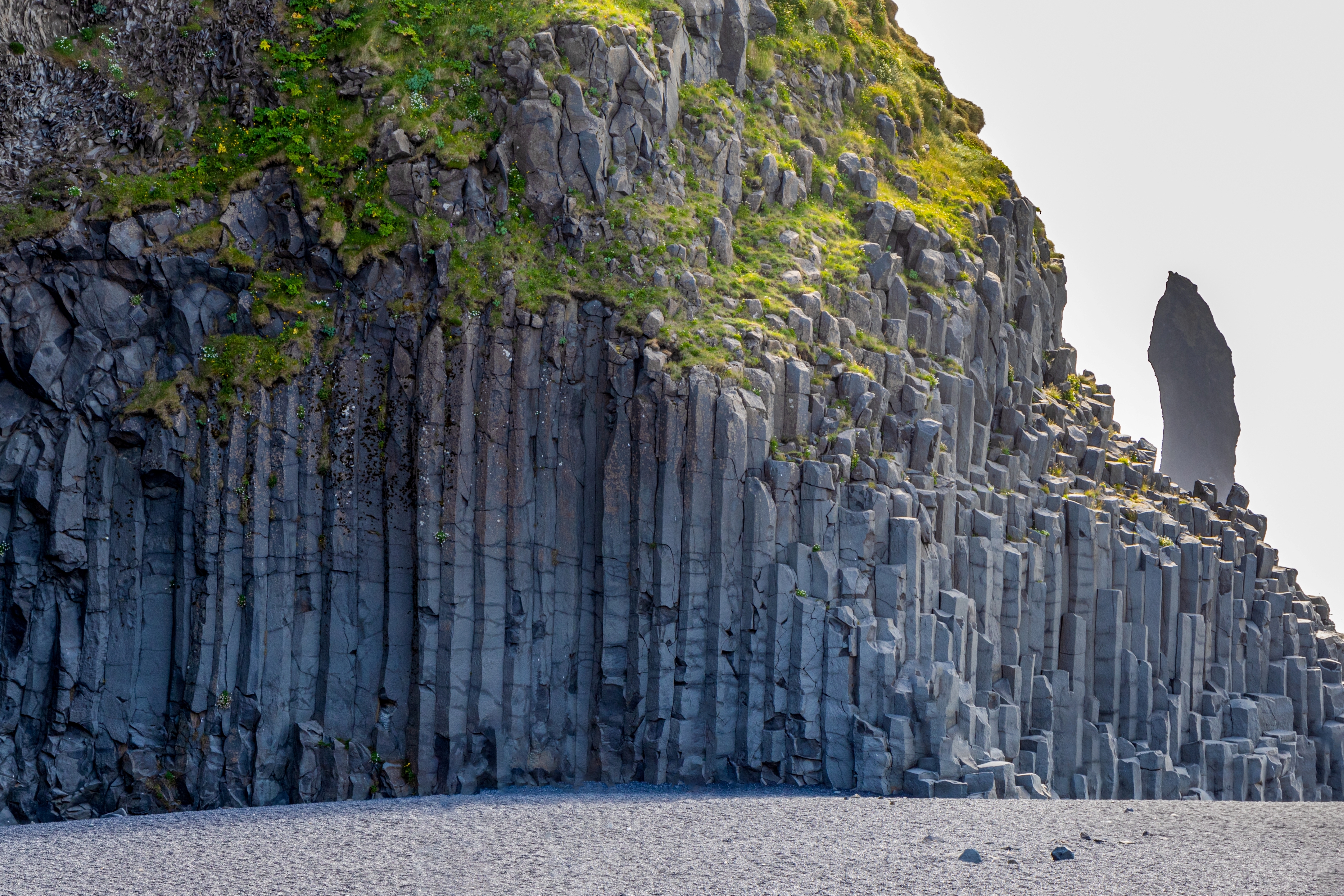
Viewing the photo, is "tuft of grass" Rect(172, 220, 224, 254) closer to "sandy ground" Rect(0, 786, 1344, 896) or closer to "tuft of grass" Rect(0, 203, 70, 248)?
"tuft of grass" Rect(0, 203, 70, 248)

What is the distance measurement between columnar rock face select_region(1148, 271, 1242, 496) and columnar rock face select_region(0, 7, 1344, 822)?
24.6 m

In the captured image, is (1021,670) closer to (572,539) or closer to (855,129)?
(572,539)

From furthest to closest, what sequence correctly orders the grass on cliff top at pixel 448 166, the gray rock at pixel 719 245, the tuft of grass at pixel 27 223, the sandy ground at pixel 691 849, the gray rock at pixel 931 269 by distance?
1. the gray rock at pixel 931 269
2. the gray rock at pixel 719 245
3. the tuft of grass at pixel 27 223
4. the grass on cliff top at pixel 448 166
5. the sandy ground at pixel 691 849

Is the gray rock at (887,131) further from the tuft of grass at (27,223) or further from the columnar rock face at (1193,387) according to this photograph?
the columnar rock face at (1193,387)

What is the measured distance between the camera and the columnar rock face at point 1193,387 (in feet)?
141

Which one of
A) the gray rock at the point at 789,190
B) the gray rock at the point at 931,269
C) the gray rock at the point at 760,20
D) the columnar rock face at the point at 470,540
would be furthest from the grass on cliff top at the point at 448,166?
the gray rock at the point at 760,20

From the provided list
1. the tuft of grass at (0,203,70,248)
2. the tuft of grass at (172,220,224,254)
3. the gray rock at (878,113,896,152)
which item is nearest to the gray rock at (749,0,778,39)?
the gray rock at (878,113,896,152)

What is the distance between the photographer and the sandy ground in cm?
1359

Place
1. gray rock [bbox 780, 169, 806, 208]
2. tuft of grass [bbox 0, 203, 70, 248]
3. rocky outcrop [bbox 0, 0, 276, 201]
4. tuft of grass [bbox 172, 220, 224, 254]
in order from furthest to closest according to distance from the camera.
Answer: gray rock [bbox 780, 169, 806, 208] < rocky outcrop [bbox 0, 0, 276, 201] < tuft of grass [bbox 172, 220, 224, 254] < tuft of grass [bbox 0, 203, 70, 248]

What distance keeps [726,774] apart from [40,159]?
1705 centimetres

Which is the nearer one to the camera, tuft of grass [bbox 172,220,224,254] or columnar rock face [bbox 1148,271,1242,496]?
tuft of grass [bbox 172,220,224,254]

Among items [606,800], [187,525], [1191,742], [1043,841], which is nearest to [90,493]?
[187,525]

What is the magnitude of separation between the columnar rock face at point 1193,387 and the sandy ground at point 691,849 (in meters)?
27.6

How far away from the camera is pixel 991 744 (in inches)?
820
